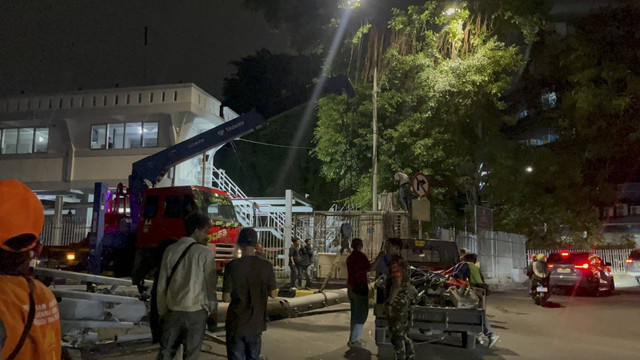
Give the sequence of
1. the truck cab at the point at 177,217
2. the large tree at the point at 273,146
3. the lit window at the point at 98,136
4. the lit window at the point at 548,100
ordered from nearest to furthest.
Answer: the truck cab at the point at 177,217 < the lit window at the point at 98,136 < the large tree at the point at 273,146 < the lit window at the point at 548,100

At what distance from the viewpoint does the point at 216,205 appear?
1456 centimetres

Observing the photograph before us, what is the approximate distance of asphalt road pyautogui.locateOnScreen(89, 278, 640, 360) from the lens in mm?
7762

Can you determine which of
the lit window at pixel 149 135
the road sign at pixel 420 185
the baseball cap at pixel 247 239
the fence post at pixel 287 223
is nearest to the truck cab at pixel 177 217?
the road sign at pixel 420 185

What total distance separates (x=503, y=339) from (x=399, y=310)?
3.87m

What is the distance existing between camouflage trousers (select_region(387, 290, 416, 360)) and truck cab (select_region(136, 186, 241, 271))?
25.2 ft

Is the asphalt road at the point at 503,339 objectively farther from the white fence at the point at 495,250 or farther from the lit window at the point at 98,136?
the lit window at the point at 98,136

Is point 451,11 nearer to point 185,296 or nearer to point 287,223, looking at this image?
point 287,223

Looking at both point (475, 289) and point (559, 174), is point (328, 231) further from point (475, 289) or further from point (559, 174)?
point (559, 174)

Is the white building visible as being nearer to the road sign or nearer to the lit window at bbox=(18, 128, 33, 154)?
the lit window at bbox=(18, 128, 33, 154)

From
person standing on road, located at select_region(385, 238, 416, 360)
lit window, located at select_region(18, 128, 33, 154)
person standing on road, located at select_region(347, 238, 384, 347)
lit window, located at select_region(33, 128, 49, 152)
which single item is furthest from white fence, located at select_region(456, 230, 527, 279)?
lit window, located at select_region(18, 128, 33, 154)

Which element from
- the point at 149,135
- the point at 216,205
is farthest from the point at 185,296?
the point at 149,135

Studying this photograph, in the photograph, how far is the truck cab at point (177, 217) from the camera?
1385 cm

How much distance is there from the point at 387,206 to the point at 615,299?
8427 mm

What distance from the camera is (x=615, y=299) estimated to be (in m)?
17.9
